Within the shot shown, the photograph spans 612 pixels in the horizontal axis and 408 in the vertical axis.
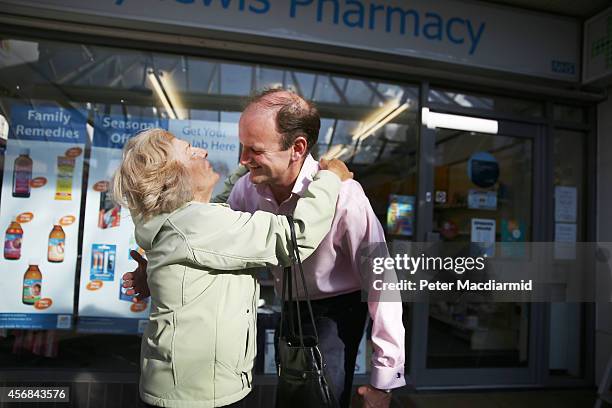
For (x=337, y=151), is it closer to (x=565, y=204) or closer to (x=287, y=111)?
(x=565, y=204)

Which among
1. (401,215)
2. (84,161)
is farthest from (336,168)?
(84,161)

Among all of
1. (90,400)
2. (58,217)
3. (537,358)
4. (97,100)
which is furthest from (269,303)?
(537,358)

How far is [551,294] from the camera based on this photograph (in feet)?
13.3

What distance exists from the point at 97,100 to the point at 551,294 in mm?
4764

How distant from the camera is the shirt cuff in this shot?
1.29 metres

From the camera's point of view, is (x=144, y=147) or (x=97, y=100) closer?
(x=144, y=147)

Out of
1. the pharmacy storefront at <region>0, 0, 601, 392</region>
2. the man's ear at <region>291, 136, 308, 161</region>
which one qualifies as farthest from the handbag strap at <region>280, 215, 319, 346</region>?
the pharmacy storefront at <region>0, 0, 601, 392</region>

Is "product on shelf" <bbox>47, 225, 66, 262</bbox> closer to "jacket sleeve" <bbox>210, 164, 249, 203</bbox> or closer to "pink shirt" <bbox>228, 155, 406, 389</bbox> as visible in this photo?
"jacket sleeve" <bbox>210, 164, 249, 203</bbox>

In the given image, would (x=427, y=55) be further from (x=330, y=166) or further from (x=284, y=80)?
(x=330, y=166)

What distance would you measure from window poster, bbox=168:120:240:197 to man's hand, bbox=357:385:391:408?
2629 millimetres

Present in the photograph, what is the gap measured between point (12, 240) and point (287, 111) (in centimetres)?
321

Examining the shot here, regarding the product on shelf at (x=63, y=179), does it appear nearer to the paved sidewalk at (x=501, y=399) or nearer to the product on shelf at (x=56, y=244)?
the product on shelf at (x=56, y=244)

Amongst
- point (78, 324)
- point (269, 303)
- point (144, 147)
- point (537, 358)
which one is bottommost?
point (537, 358)

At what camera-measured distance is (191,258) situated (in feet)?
3.95
